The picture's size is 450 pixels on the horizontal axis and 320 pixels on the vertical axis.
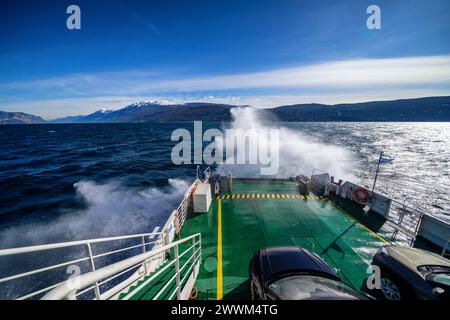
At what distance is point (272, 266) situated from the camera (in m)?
4.69

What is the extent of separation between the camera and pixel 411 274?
4.55 m

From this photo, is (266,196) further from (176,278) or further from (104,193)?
(104,193)

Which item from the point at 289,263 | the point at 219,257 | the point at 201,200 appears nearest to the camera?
the point at 289,263

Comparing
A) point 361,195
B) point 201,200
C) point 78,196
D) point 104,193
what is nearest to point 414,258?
point 361,195

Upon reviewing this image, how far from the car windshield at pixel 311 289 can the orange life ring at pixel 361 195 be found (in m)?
9.68

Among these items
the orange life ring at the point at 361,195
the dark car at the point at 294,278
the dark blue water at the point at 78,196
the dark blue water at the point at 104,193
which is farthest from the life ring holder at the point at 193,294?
the orange life ring at the point at 361,195

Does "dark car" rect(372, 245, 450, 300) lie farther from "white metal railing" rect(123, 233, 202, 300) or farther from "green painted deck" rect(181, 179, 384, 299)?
"white metal railing" rect(123, 233, 202, 300)

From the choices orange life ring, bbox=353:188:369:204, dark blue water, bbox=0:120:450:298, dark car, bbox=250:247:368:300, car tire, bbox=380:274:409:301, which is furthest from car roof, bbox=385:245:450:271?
dark blue water, bbox=0:120:450:298

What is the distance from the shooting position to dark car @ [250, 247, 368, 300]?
3602 mm

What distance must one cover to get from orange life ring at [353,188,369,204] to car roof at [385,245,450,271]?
7115 millimetres

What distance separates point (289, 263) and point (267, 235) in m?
4.48

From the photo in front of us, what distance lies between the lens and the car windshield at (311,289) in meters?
3.45

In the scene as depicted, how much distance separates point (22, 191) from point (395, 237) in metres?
34.0
